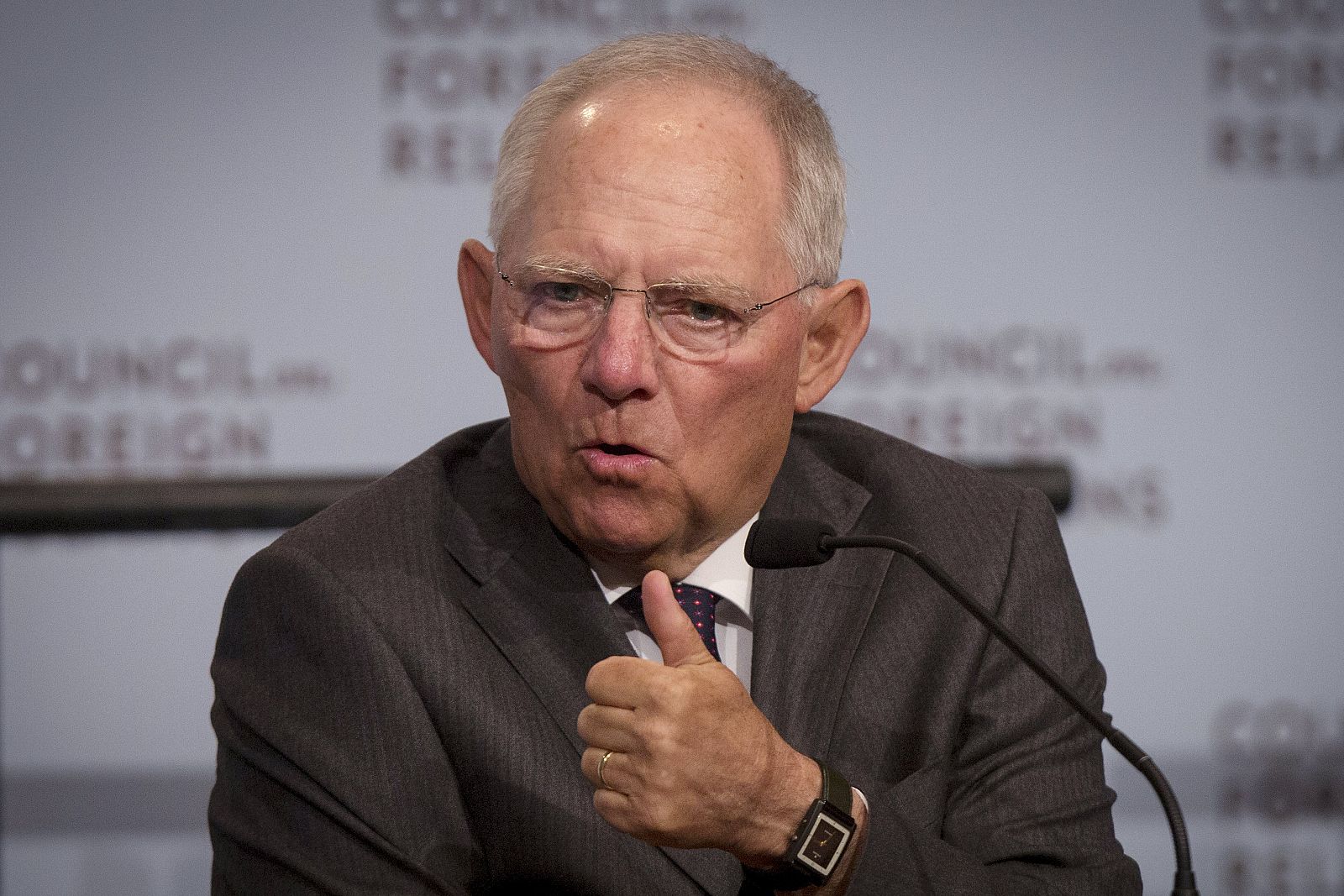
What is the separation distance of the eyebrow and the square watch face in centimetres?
68

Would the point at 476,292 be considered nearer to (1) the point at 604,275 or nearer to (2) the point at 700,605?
(1) the point at 604,275


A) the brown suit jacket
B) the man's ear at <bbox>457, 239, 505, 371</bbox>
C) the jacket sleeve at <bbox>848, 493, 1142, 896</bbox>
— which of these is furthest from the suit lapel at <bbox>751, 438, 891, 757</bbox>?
the man's ear at <bbox>457, 239, 505, 371</bbox>

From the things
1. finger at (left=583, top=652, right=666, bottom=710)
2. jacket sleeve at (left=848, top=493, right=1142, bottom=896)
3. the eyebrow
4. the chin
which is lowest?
jacket sleeve at (left=848, top=493, right=1142, bottom=896)

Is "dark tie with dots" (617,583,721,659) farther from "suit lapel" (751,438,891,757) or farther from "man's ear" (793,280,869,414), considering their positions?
"man's ear" (793,280,869,414)

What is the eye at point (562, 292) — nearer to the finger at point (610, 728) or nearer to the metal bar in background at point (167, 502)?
the finger at point (610, 728)

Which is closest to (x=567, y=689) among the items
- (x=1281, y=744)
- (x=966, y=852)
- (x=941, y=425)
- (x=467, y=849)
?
(x=467, y=849)

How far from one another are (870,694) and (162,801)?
2079 mm

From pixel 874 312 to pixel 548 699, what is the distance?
1.84 m

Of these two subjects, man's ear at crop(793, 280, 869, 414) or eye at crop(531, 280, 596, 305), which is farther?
man's ear at crop(793, 280, 869, 414)

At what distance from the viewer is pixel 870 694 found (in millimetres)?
2012

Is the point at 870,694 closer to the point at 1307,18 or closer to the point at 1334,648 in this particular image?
the point at 1334,648

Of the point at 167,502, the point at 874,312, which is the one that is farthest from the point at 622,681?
the point at 874,312

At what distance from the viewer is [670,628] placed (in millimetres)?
1612

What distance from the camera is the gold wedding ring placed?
1535 millimetres
